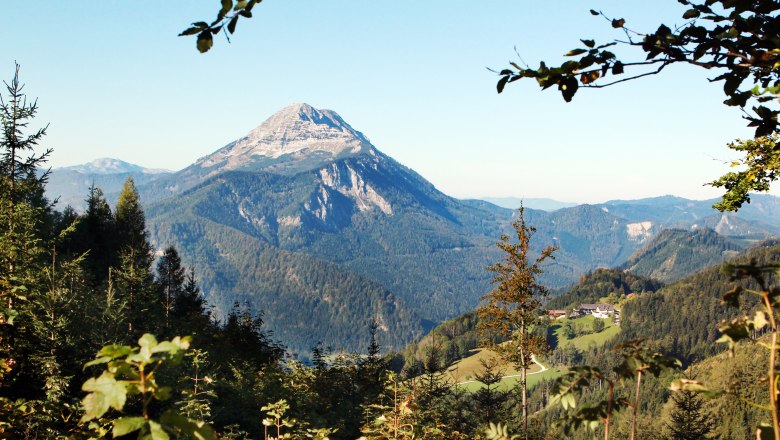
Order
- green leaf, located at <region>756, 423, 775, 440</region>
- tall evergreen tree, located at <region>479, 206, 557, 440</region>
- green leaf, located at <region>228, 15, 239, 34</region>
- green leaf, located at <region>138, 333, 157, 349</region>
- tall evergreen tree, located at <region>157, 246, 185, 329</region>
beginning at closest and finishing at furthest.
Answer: green leaf, located at <region>138, 333, 157, 349</region>, green leaf, located at <region>756, 423, 775, 440</region>, green leaf, located at <region>228, 15, 239, 34</region>, tall evergreen tree, located at <region>479, 206, 557, 440</region>, tall evergreen tree, located at <region>157, 246, 185, 329</region>

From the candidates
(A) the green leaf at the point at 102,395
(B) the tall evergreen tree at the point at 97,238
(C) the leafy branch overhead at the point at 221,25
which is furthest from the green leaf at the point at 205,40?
(B) the tall evergreen tree at the point at 97,238

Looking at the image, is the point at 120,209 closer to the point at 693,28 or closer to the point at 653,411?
the point at 693,28

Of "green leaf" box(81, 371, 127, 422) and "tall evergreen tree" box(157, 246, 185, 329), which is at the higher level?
"green leaf" box(81, 371, 127, 422)

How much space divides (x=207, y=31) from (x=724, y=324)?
2511mm

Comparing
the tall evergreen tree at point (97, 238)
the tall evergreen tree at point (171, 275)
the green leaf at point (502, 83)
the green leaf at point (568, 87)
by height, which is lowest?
the tall evergreen tree at point (171, 275)

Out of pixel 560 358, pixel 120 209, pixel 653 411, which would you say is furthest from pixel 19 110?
pixel 560 358

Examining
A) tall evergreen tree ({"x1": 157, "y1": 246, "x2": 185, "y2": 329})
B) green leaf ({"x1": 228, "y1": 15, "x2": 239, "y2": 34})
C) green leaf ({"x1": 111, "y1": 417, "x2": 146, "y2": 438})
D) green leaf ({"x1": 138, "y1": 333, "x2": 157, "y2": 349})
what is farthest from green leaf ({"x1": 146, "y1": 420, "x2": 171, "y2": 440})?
tall evergreen tree ({"x1": 157, "y1": 246, "x2": 185, "y2": 329})

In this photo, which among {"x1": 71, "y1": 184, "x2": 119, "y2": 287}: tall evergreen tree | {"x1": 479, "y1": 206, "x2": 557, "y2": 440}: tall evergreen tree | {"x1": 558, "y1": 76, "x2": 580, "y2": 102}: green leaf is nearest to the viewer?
{"x1": 558, "y1": 76, "x2": 580, "y2": 102}: green leaf

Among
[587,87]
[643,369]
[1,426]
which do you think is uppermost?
[587,87]

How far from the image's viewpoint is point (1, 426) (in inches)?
201

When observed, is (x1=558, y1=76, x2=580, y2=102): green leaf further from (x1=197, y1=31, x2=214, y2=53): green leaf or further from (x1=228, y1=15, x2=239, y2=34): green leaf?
(x1=197, y1=31, x2=214, y2=53): green leaf

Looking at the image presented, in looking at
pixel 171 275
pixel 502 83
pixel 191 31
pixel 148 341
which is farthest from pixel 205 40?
pixel 171 275

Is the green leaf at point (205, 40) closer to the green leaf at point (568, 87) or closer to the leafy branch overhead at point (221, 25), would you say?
the leafy branch overhead at point (221, 25)

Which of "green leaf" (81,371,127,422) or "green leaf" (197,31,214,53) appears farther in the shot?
"green leaf" (197,31,214,53)
